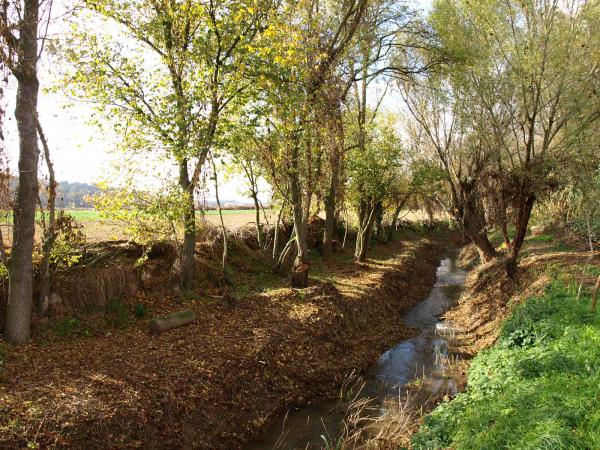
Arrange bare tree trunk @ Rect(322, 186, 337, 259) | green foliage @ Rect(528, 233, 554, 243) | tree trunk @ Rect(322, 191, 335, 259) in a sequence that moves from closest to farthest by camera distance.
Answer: bare tree trunk @ Rect(322, 186, 337, 259) → tree trunk @ Rect(322, 191, 335, 259) → green foliage @ Rect(528, 233, 554, 243)

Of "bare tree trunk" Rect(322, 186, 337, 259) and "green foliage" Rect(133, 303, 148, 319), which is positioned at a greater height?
"bare tree trunk" Rect(322, 186, 337, 259)

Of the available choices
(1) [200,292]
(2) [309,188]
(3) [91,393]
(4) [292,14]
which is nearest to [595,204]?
(2) [309,188]

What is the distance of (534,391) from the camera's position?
615 cm

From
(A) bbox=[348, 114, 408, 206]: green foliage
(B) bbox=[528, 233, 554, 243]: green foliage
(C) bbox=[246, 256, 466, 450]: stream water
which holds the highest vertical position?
(A) bbox=[348, 114, 408, 206]: green foliage

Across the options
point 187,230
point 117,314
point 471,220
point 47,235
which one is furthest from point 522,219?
point 47,235

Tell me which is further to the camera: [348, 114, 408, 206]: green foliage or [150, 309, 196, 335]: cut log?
[348, 114, 408, 206]: green foliage

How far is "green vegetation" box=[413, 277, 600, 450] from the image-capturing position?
5.12 metres

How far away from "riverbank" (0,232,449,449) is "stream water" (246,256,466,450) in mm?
342

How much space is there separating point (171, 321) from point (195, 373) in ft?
7.22

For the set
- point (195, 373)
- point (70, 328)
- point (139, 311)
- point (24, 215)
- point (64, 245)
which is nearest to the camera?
point (24, 215)

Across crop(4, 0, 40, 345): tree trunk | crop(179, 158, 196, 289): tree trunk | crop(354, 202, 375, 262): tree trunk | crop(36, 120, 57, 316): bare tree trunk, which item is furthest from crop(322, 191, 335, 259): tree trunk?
crop(4, 0, 40, 345): tree trunk

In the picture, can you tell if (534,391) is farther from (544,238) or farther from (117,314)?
(544,238)

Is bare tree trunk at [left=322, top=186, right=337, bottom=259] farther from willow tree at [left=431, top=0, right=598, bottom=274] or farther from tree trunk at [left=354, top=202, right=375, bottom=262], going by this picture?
willow tree at [left=431, top=0, right=598, bottom=274]

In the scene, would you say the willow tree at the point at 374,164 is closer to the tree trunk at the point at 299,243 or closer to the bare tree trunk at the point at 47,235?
the tree trunk at the point at 299,243
